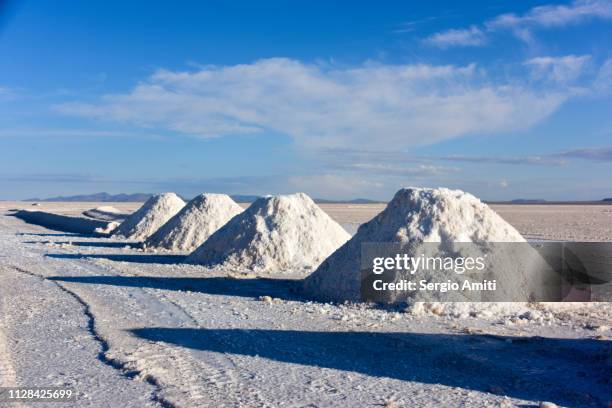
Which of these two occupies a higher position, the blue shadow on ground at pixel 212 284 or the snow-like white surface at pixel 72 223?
the snow-like white surface at pixel 72 223

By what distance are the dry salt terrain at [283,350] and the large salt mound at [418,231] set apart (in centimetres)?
56

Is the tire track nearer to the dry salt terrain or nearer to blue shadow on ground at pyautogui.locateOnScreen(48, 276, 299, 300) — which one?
the dry salt terrain

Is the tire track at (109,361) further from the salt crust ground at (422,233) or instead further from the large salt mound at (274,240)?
the large salt mound at (274,240)

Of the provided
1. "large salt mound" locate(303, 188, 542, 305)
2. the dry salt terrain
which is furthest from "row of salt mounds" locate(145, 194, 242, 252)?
"large salt mound" locate(303, 188, 542, 305)

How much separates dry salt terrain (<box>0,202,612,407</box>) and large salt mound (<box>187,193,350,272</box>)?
2716 millimetres

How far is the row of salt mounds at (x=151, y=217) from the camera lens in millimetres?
22406

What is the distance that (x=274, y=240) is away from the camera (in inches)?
549

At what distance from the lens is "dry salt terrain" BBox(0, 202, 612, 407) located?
5.18m

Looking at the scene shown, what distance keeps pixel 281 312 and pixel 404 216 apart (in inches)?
114

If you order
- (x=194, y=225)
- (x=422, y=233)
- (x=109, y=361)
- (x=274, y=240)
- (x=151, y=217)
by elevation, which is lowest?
(x=109, y=361)

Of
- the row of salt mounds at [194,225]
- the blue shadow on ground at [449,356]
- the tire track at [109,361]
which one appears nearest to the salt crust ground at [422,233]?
the blue shadow on ground at [449,356]

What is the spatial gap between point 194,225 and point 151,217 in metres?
5.08

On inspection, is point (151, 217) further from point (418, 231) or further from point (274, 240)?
point (418, 231)

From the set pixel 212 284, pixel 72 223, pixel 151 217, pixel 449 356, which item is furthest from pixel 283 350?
pixel 72 223
